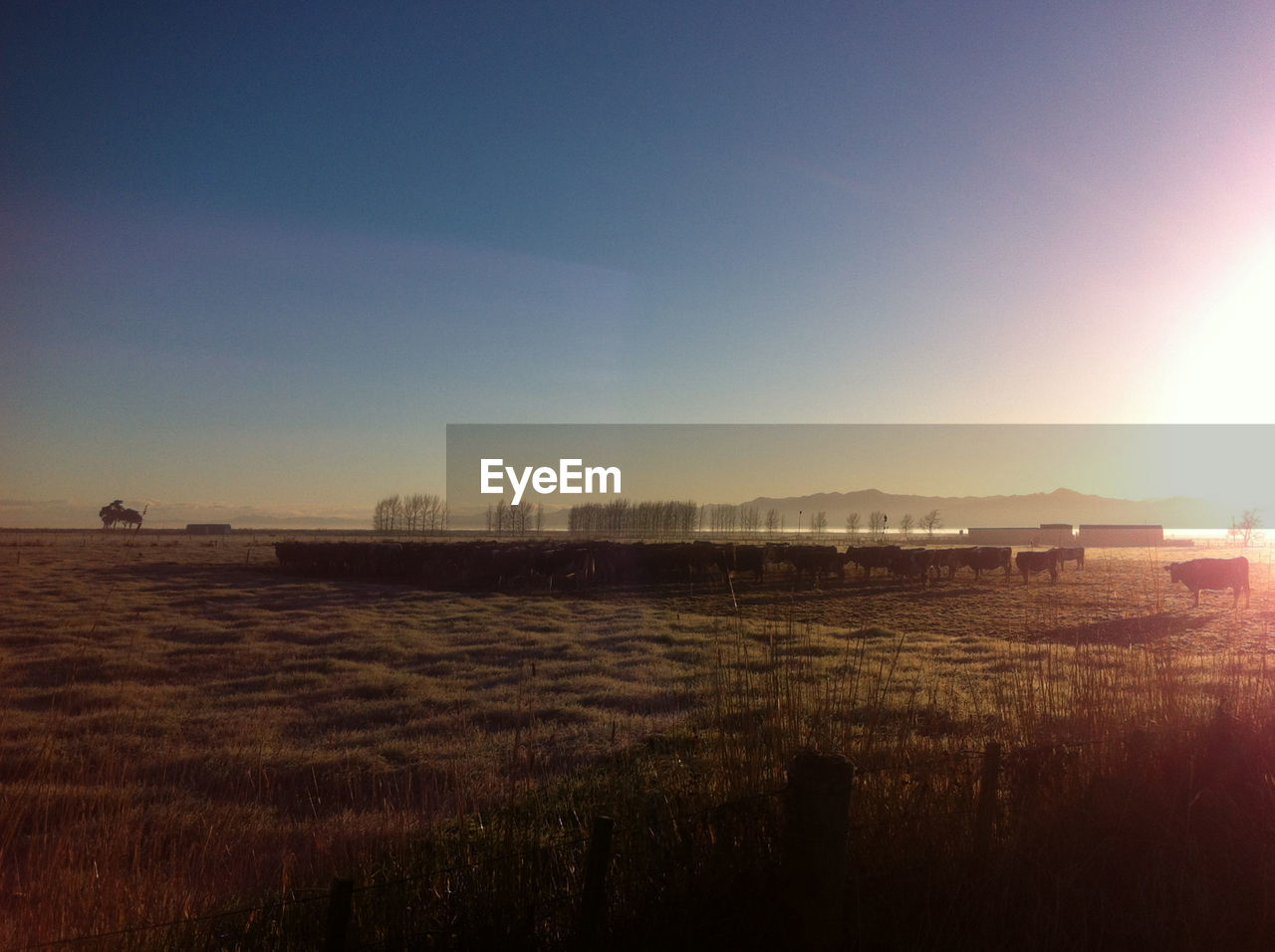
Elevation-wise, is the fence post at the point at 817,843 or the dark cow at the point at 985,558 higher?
the fence post at the point at 817,843

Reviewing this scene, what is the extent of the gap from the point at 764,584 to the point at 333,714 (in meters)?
22.0

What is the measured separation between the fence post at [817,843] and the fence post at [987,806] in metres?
1.26

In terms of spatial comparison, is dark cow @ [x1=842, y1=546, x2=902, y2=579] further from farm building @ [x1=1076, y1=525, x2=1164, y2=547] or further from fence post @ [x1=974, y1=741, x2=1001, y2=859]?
farm building @ [x1=1076, y1=525, x2=1164, y2=547]

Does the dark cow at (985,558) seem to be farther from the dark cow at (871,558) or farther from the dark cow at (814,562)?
the dark cow at (814,562)

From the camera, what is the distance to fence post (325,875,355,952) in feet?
8.68

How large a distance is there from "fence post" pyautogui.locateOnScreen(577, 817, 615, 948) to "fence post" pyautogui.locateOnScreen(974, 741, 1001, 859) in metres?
2.03

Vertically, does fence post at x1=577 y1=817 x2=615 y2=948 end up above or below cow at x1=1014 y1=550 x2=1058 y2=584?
above

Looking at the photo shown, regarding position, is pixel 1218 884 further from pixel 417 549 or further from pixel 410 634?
pixel 417 549

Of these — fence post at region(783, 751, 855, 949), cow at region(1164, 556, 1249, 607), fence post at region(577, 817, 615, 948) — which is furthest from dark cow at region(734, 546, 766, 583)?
fence post at region(577, 817, 615, 948)

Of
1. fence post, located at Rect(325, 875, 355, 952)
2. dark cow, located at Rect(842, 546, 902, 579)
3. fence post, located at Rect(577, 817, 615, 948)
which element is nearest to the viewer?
fence post, located at Rect(325, 875, 355, 952)

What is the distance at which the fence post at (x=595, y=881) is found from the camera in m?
3.01

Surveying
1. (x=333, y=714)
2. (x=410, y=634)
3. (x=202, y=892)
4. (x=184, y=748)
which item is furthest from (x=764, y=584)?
(x=202, y=892)

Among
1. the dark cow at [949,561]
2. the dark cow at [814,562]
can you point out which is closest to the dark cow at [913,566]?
the dark cow at [949,561]

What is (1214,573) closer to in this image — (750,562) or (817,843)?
(750,562)
